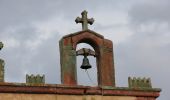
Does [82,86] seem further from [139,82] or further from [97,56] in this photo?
→ [139,82]

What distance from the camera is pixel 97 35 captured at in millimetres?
18344

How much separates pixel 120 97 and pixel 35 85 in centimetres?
249

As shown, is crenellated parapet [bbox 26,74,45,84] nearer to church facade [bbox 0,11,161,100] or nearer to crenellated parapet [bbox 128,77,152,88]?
church facade [bbox 0,11,161,100]

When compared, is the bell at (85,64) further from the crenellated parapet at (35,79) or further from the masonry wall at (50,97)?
the crenellated parapet at (35,79)

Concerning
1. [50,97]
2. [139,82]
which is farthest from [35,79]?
[139,82]

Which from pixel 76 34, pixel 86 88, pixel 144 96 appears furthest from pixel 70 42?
pixel 144 96

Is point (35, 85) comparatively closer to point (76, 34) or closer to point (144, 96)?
point (76, 34)

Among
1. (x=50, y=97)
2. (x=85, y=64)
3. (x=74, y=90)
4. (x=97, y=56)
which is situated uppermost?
(x=97, y=56)

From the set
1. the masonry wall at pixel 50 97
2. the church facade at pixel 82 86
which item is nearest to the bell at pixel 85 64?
the church facade at pixel 82 86

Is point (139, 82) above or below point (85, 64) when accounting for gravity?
below

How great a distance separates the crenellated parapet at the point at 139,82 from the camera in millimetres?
18125

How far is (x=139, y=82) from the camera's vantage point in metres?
18.2

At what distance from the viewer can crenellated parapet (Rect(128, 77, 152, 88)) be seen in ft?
59.5

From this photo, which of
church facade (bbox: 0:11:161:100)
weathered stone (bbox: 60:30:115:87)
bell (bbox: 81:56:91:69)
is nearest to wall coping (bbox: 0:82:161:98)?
church facade (bbox: 0:11:161:100)
